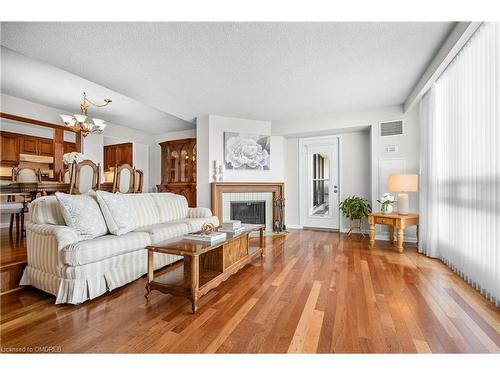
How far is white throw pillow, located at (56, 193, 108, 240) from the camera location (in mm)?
2096

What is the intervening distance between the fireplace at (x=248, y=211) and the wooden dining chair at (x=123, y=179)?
185cm

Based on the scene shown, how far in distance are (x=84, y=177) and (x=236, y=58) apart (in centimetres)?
286

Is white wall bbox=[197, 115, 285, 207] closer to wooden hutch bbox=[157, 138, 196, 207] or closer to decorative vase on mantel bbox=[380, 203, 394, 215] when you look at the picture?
wooden hutch bbox=[157, 138, 196, 207]

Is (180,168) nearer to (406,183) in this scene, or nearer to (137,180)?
(137,180)

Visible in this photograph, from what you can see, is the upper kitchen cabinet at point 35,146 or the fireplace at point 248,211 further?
the upper kitchen cabinet at point 35,146

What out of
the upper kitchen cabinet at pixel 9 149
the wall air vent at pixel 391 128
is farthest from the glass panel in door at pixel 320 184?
the upper kitchen cabinet at pixel 9 149

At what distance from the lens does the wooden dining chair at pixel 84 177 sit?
3412 mm

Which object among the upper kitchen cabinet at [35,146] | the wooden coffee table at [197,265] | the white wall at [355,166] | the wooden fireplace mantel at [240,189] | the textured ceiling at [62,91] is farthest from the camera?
Answer: the upper kitchen cabinet at [35,146]

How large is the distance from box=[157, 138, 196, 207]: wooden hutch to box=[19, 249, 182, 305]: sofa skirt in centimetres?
307

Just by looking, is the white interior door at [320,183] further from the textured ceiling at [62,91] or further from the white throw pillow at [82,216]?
the white throw pillow at [82,216]

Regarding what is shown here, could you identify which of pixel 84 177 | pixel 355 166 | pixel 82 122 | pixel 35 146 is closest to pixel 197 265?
pixel 84 177
